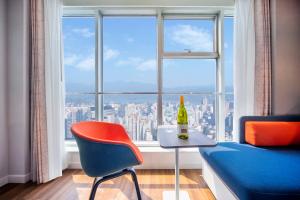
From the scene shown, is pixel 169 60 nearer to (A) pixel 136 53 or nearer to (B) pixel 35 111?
(A) pixel 136 53

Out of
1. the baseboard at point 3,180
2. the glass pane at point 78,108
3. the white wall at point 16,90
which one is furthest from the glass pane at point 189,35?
the baseboard at point 3,180

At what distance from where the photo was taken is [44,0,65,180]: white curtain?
286 centimetres

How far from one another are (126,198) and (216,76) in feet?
7.29

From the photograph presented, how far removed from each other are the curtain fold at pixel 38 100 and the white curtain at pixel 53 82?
0.05m

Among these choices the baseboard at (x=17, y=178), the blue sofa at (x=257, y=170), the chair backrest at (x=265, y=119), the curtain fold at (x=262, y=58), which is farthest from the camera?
the curtain fold at (x=262, y=58)

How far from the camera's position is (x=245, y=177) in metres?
1.52

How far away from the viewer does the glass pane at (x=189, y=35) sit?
346 centimetres

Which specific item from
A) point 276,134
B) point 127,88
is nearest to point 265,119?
point 276,134

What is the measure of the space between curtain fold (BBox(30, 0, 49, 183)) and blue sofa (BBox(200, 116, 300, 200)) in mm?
1981

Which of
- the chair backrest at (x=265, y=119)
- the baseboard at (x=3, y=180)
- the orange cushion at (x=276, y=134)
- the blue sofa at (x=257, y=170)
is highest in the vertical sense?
the chair backrest at (x=265, y=119)

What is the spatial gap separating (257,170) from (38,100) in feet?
8.34

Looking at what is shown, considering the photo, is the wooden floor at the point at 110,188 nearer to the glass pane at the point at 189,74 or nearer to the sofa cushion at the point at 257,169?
the sofa cushion at the point at 257,169

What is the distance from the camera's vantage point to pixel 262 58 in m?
2.92

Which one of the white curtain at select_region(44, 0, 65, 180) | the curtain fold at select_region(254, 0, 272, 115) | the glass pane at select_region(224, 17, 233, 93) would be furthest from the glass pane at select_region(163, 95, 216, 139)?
the white curtain at select_region(44, 0, 65, 180)
